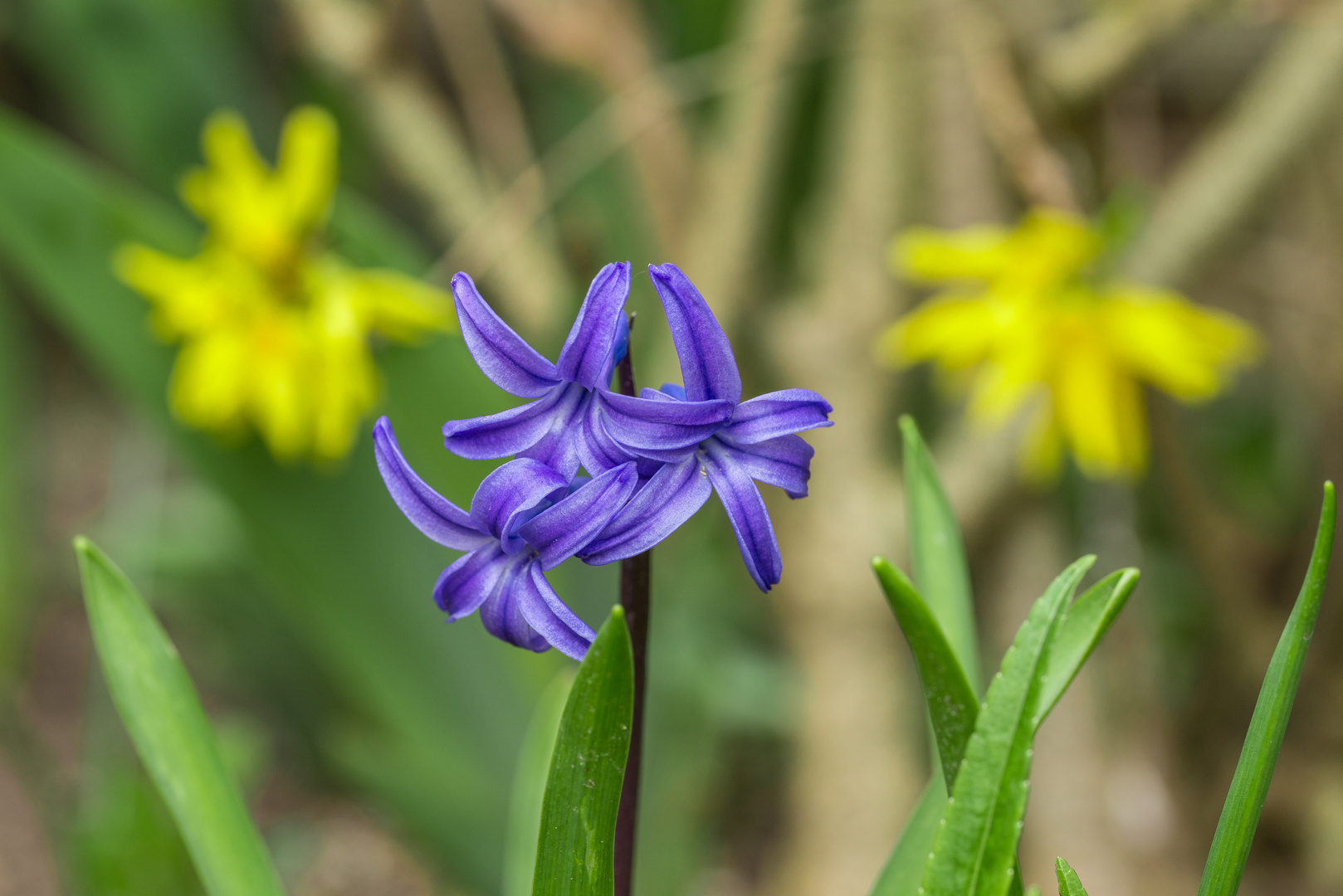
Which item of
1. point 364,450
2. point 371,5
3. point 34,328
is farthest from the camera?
point 34,328

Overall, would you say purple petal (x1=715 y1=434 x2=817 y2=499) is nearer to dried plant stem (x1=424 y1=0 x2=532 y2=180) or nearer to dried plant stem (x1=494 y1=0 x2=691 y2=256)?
dried plant stem (x1=494 y1=0 x2=691 y2=256)

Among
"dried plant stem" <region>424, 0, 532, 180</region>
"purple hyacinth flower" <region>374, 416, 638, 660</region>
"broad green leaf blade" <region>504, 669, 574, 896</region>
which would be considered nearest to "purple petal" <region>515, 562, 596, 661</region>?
"purple hyacinth flower" <region>374, 416, 638, 660</region>

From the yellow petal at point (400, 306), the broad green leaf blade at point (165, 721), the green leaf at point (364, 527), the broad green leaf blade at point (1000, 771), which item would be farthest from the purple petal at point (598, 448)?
the green leaf at point (364, 527)

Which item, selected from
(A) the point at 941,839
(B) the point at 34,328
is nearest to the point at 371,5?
(A) the point at 941,839

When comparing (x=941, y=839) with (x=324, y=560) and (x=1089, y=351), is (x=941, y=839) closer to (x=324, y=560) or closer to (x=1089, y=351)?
(x=1089, y=351)

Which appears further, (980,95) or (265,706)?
(265,706)
